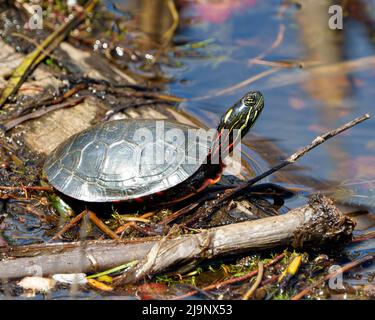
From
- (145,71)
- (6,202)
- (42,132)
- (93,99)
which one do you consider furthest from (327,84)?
(6,202)

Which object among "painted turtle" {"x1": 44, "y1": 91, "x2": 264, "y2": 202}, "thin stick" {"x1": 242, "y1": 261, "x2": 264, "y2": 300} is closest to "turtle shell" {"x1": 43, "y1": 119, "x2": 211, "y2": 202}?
"painted turtle" {"x1": 44, "y1": 91, "x2": 264, "y2": 202}

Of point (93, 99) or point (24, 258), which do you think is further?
point (93, 99)

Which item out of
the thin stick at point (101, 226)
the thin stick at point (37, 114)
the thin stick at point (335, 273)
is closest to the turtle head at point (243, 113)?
the thin stick at point (101, 226)

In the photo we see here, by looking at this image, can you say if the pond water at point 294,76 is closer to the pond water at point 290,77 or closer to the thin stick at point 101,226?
the pond water at point 290,77

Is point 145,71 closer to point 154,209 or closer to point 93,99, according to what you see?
point 93,99

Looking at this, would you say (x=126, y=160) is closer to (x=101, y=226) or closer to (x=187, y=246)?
(x=101, y=226)

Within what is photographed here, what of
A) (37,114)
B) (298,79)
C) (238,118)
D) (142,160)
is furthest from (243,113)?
(298,79)
